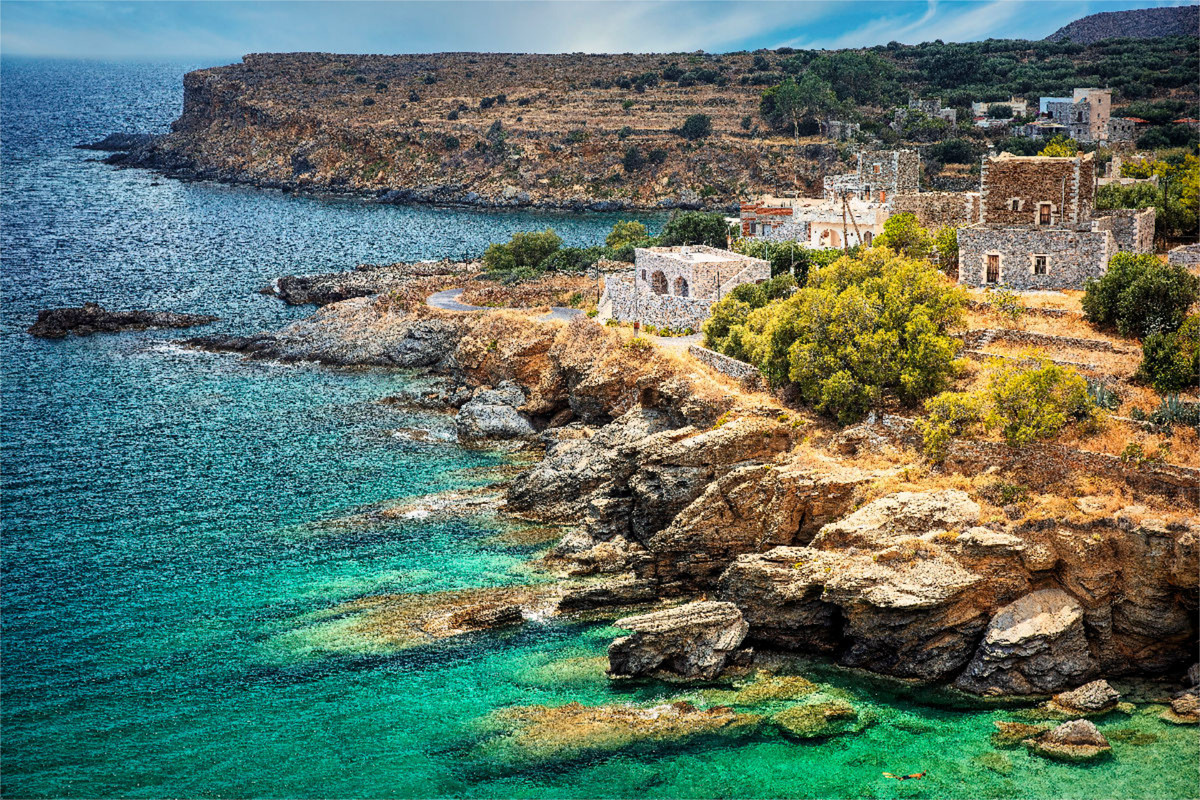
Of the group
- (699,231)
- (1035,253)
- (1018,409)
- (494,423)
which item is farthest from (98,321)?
(1018,409)

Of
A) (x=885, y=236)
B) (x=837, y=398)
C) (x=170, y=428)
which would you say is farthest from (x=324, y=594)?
(x=885, y=236)

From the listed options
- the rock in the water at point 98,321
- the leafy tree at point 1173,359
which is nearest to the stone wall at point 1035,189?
the leafy tree at point 1173,359

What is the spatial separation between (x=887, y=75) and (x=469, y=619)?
16275cm

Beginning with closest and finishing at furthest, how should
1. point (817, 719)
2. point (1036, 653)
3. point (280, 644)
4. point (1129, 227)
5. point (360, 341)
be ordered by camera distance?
point (817, 719), point (1036, 653), point (280, 644), point (1129, 227), point (360, 341)

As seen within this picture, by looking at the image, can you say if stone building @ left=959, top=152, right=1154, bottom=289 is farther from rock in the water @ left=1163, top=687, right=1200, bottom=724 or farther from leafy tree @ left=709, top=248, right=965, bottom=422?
rock in the water @ left=1163, top=687, right=1200, bottom=724

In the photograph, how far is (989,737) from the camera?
33.0 m

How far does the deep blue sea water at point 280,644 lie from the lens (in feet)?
107

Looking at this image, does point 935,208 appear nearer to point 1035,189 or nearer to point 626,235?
point 1035,189

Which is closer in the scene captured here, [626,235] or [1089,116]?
[626,235]

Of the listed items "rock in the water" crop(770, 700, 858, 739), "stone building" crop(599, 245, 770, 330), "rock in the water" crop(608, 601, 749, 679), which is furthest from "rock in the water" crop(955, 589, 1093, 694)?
"stone building" crop(599, 245, 770, 330)

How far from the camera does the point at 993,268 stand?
54.8 m

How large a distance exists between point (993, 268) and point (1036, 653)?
24853 mm

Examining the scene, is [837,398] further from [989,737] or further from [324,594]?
[324,594]

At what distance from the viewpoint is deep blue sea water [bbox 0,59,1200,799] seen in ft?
107
